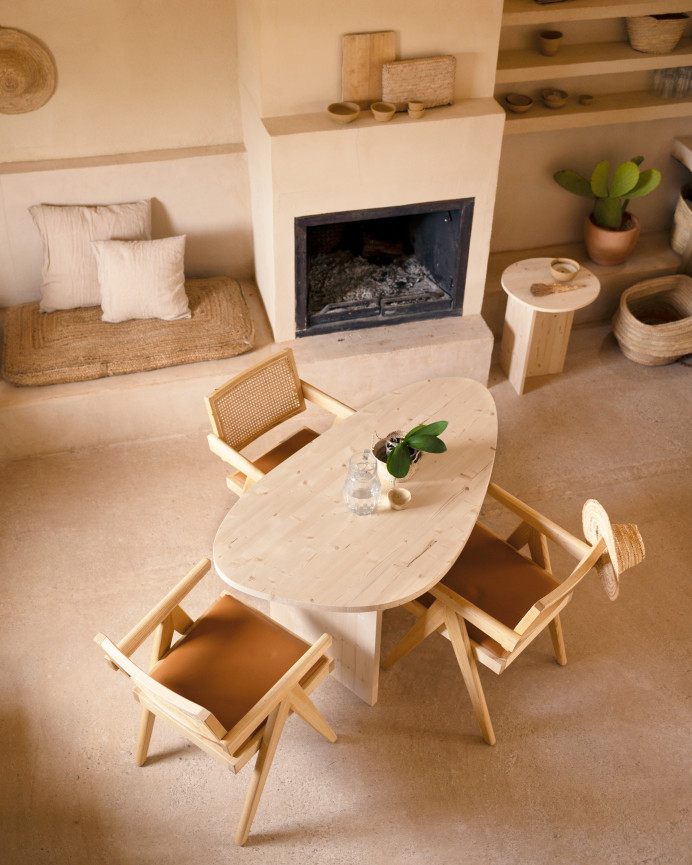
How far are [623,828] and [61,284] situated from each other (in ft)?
11.4

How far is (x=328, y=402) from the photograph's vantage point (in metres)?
3.44

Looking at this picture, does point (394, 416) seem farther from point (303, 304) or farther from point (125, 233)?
point (125, 233)

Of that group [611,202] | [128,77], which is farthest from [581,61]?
[128,77]

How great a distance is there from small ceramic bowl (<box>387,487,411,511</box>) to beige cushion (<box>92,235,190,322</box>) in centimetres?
192

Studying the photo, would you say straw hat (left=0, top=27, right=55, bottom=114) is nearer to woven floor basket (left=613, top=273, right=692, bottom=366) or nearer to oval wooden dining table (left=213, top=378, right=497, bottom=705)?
oval wooden dining table (left=213, top=378, right=497, bottom=705)

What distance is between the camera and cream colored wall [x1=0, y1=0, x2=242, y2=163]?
3.83 m

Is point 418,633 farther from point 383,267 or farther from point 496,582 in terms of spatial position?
point 383,267

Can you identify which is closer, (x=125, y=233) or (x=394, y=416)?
(x=394, y=416)

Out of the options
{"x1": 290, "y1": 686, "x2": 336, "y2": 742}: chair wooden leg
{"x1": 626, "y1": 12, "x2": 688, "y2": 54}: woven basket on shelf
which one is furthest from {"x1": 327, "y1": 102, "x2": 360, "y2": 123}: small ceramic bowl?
{"x1": 290, "y1": 686, "x2": 336, "y2": 742}: chair wooden leg

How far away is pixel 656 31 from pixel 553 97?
59 cm

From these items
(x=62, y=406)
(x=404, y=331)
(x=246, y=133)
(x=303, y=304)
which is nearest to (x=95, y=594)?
(x=62, y=406)

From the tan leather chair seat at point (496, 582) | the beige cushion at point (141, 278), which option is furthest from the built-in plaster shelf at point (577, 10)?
the tan leather chair seat at point (496, 582)

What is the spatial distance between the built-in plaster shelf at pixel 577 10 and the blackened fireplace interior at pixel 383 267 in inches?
35.7

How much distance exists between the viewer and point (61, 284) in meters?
4.25
